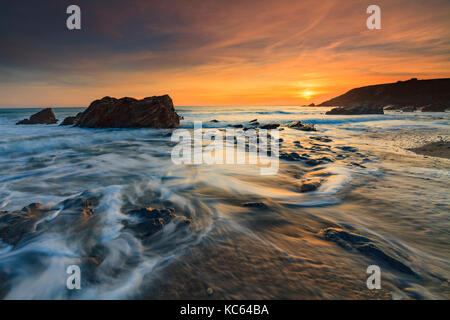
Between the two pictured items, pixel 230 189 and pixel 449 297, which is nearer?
pixel 449 297

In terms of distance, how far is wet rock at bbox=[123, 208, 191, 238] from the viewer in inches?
97.3

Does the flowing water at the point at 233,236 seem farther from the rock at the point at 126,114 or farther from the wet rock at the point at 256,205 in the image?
the rock at the point at 126,114

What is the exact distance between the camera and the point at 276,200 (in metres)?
3.36

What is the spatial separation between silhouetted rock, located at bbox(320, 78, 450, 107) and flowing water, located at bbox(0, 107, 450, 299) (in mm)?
83008

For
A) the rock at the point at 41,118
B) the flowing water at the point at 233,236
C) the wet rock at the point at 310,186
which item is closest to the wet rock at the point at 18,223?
the flowing water at the point at 233,236

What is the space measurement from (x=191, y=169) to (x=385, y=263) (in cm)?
431

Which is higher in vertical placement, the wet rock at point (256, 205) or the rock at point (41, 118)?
the rock at point (41, 118)

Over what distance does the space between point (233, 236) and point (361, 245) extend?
4.52ft

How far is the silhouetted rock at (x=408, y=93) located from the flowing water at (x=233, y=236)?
83008 millimetres

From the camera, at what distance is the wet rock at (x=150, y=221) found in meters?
2.47

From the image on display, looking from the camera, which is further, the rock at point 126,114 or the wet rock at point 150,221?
the rock at point 126,114

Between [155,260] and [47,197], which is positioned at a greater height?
[47,197]

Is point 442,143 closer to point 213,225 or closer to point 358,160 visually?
point 358,160
